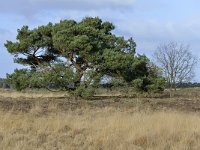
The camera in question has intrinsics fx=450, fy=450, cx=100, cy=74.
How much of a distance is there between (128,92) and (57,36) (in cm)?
767

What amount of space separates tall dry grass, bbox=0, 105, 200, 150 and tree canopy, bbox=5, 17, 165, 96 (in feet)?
54.6

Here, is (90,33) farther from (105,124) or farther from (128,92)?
(105,124)

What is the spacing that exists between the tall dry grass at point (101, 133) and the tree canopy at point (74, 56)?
656 inches

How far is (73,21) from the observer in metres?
36.8

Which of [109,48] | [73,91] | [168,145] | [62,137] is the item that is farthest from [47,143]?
[109,48]

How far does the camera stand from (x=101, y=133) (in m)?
13.7

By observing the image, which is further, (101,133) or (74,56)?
(74,56)

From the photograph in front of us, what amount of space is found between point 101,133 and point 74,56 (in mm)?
22435

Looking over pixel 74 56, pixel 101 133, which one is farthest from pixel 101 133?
A: pixel 74 56

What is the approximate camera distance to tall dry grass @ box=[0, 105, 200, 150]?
39.5 feet

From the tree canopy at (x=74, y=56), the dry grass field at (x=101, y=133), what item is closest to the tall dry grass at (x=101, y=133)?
the dry grass field at (x=101, y=133)

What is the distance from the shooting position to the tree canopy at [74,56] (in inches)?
1336

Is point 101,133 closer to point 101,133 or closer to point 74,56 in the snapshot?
point 101,133

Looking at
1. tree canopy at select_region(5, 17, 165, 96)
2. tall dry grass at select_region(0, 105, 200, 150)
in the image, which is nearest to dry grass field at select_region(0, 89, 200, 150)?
tall dry grass at select_region(0, 105, 200, 150)
